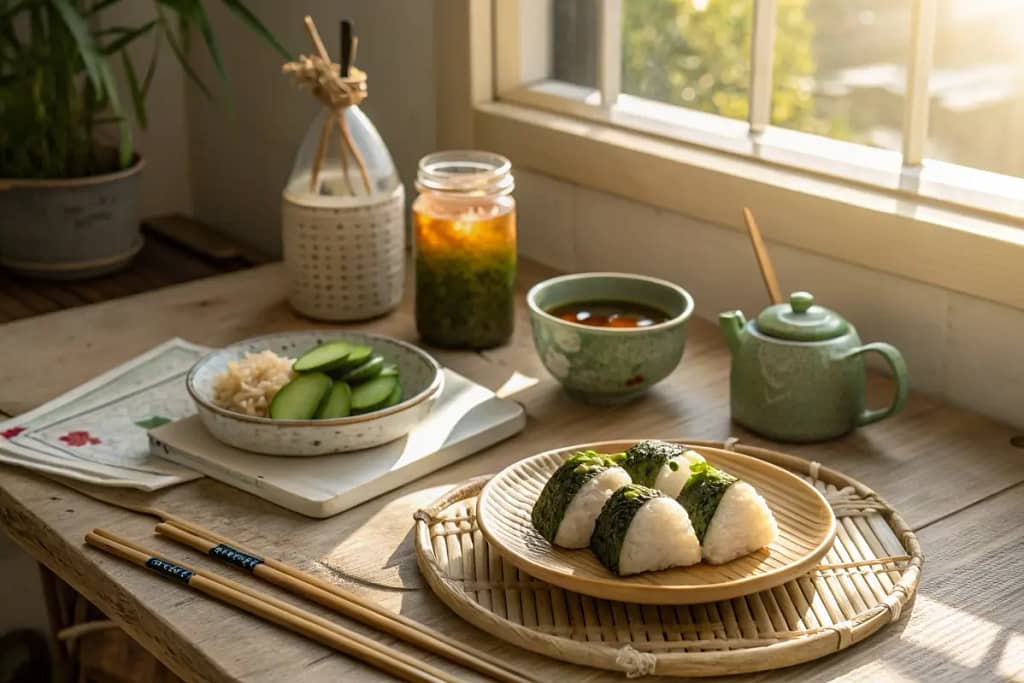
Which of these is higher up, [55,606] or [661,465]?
[661,465]

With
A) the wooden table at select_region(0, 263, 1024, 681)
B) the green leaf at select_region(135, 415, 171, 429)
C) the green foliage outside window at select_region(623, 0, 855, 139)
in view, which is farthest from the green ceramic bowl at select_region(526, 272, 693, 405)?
the green foliage outside window at select_region(623, 0, 855, 139)

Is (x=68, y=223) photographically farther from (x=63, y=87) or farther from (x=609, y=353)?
(x=609, y=353)

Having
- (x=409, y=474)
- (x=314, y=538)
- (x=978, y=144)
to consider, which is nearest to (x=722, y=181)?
(x=409, y=474)

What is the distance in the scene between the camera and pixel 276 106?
2010 millimetres

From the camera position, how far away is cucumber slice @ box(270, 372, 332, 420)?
3.74 ft

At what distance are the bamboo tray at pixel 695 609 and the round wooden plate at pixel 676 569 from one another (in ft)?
0.08

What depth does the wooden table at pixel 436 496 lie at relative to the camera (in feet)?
2.89

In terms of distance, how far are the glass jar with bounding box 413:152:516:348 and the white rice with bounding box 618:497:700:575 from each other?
0.53 metres

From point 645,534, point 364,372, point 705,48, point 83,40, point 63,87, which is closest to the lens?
point 645,534

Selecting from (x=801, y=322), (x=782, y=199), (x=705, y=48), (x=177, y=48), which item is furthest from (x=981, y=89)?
(x=801, y=322)

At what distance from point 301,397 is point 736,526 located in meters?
0.42

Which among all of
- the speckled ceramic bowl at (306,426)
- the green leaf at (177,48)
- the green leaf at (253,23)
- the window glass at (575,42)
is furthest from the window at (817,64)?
the speckled ceramic bowl at (306,426)

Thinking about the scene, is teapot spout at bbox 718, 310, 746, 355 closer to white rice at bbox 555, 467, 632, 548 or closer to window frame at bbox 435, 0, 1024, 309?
window frame at bbox 435, 0, 1024, 309

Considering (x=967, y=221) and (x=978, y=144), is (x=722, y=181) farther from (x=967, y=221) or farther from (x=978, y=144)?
(x=978, y=144)
